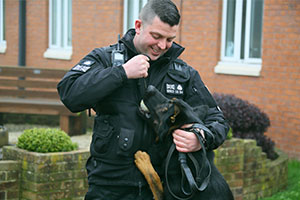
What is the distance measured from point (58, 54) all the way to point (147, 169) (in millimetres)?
10215

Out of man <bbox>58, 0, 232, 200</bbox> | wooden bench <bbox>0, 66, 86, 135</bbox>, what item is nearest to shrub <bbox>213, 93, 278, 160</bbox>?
wooden bench <bbox>0, 66, 86, 135</bbox>

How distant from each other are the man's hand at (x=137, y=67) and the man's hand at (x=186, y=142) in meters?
0.42

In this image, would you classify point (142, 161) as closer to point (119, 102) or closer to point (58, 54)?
point (119, 102)

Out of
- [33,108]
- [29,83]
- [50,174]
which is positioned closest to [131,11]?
[29,83]

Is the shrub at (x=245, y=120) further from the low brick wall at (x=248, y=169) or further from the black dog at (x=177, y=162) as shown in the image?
the black dog at (x=177, y=162)

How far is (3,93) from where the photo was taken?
10.2 metres

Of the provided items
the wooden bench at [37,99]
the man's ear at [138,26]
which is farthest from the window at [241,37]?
the man's ear at [138,26]

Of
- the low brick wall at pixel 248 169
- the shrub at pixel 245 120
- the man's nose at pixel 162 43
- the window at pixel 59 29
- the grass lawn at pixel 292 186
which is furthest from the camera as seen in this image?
the window at pixel 59 29

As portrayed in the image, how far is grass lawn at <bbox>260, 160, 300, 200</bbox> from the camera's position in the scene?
24.0 ft

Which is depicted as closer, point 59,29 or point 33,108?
point 33,108

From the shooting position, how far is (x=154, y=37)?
327cm

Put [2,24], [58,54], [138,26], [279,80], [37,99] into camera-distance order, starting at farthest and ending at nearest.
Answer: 1. [2,24]
2. [58,54]
3. [37,99]
4. [279,80]
5. [138,26]

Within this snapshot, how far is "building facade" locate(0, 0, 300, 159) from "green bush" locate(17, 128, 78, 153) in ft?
14.7

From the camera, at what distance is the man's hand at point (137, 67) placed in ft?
10.3
